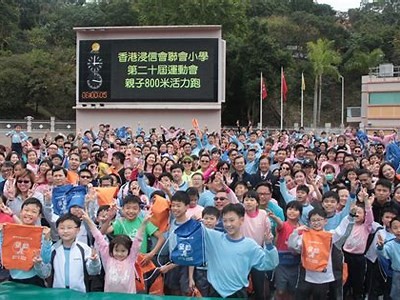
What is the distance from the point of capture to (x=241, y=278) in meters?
3.74

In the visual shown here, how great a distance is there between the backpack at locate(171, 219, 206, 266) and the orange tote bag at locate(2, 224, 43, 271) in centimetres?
100

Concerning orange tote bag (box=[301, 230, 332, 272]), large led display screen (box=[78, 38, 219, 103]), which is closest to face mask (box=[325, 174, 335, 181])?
orange tote bag (box=[301, 230, 332, 272])

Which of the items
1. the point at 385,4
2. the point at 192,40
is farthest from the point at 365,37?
the point at 192,40

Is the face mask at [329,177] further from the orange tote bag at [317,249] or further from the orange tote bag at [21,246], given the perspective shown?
the orange tote bag at [21,246]

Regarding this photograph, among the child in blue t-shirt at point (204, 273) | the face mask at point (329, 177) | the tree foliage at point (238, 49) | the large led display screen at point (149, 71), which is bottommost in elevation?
the child in blue t-shirt at point (204, 273)

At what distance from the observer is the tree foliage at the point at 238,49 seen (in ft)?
95.0

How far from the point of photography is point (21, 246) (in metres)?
3.64

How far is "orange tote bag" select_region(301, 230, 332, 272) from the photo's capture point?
4.03 m

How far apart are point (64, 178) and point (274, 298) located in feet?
8.06

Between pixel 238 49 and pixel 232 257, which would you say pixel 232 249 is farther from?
pixel 238 49

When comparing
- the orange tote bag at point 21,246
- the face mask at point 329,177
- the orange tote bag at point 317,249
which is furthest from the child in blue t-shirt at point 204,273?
the face mask at point 329,177

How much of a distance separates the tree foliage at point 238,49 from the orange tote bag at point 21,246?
2568 centimetres

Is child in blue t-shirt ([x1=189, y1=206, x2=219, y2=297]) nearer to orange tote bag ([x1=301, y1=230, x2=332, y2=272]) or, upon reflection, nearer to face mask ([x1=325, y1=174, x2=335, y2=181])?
orange tote bag ([x1=301, y1=230, x2=332, y2=272])

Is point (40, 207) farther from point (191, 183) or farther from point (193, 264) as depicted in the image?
point (191, 183)
